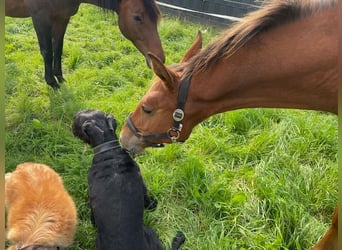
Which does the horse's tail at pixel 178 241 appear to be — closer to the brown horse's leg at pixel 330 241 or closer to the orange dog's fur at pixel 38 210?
the orange dog's fur at pixel 38 210

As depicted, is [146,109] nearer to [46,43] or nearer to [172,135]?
[172,135]

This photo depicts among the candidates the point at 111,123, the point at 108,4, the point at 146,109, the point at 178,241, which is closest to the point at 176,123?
the point at 146,109

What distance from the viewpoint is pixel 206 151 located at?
3.36m

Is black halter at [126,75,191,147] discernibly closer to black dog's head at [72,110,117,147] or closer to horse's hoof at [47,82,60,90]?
black dog's head at [72,110,117,147]

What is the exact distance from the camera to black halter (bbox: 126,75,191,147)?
211 cm

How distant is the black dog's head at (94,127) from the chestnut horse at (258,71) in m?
0.52

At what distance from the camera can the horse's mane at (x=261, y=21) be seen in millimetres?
1956

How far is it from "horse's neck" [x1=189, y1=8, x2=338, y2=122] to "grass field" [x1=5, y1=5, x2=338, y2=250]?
0.89 metres

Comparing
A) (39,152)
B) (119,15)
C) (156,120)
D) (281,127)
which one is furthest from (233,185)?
(119,15)

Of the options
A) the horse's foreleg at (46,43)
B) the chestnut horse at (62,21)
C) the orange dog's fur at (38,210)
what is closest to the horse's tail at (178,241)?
the orange dog's fur at (38,210)

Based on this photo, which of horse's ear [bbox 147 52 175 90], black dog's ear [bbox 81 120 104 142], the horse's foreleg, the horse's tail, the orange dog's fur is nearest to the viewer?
the orange dog's fur

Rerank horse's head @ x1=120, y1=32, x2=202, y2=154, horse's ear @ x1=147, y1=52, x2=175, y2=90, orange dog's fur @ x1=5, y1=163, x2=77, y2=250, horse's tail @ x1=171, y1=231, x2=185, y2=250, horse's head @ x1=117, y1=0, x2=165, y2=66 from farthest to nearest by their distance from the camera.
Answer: horse's head @ x1=117, y1=0, x2=165, y2=66, horse's tail @ x1=171, y1=231, x2=185, y2=250, horse's head @ x1=120, y1=32, x2=202, y2=154, horse's ear @ x1=147, y1=52, x2=175, y2=90, orange dog's fur @ x1=5, y1=163, x2=77, y2=250

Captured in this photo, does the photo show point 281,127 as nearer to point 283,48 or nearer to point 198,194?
point 198,194

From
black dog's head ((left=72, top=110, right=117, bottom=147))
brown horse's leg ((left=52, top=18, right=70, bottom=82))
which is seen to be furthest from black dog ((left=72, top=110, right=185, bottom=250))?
brown horse's leg ((left=52, top=18, right=70, bottom=82))
